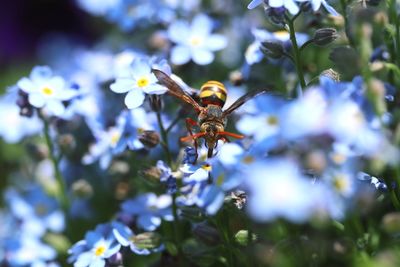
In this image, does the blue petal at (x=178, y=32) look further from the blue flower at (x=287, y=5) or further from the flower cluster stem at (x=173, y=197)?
the blue flower at (x=287, y=5)

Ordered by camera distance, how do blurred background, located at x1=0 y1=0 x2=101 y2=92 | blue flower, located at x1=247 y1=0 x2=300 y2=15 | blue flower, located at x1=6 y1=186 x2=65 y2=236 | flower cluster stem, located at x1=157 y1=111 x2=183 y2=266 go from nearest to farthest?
blue flower, located at x1=247 y1=0 x2=300 y2=15 → flower cluster stem, located at x1=157 y1=111 x2=183 y2=266 → blue flower, located at x1=6 y1=186 x2=65 y2=236 → blurred background, located at x1=0 y1=0 x2=101 y2=92

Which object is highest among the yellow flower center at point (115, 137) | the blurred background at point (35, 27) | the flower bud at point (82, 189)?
the yellow flower center at point (115, 137)

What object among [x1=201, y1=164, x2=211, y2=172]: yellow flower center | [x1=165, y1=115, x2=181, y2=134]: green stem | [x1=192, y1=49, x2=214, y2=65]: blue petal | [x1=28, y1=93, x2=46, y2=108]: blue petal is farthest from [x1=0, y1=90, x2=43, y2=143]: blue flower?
[x1=201, y1=164, x2=211, y2=172]: yellow flower center

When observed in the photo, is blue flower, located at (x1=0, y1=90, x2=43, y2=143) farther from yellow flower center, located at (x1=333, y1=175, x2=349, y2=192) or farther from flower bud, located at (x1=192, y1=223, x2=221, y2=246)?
yellow flower center, located at (x1=333, y1=175, x2=349, y2=192)

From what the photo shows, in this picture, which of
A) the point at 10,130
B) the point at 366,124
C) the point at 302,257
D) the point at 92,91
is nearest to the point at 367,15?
the point at 366,124

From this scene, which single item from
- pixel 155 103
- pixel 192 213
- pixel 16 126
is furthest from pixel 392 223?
pixel 16 126

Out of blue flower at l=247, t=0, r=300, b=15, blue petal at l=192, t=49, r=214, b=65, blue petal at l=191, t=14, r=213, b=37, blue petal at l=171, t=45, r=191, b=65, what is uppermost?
blue flower at l=247, t=0, r=300, b=15

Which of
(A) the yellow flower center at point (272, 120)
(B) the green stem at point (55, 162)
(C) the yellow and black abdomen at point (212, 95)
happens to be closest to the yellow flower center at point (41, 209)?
(B) the green stem at point (55, 162)
